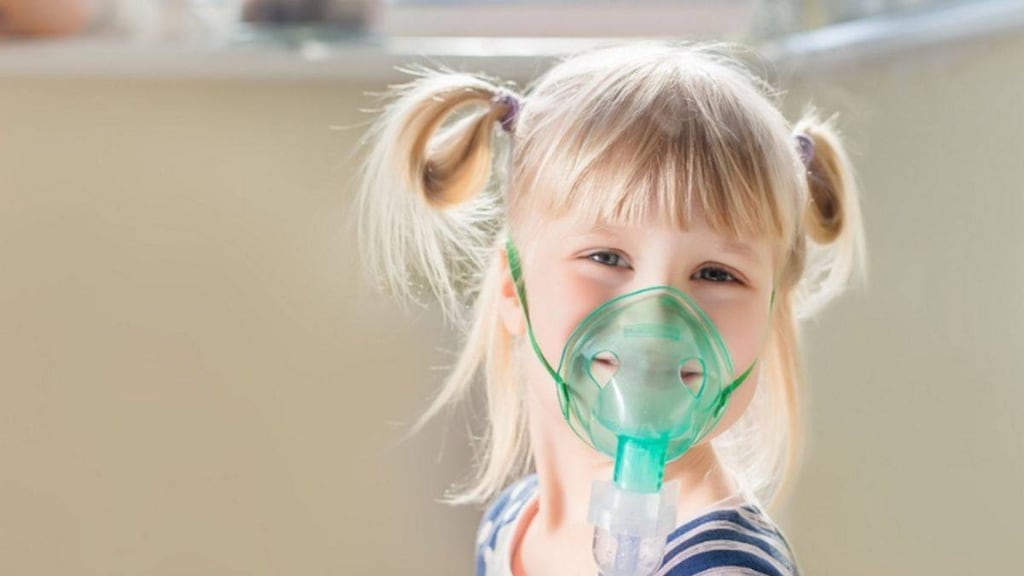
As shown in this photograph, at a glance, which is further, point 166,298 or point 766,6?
point 766,6

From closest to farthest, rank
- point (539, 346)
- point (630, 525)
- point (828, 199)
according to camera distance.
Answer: point (630, 525) → point (539, 346) → point (828, 199)

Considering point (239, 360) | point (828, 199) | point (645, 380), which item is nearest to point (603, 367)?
point (645, 380)

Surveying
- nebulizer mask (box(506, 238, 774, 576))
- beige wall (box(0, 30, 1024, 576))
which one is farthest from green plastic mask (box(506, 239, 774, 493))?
beige wall (box(0, 30, 1024, 576))

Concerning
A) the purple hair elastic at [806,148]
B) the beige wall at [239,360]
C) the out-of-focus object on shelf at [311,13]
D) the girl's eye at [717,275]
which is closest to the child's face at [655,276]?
the girl's eye at [717,275]

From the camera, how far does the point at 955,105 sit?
1.19 meters

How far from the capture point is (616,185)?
80 cm

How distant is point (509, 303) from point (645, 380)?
18cm

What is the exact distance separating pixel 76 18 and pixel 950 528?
99cm

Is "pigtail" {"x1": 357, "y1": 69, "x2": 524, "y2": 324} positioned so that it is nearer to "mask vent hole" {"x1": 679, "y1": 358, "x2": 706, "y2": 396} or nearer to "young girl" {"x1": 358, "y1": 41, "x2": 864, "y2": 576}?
"young girl" {"x1": 358, "y1": 41, "x2": 864, "y2": 576}

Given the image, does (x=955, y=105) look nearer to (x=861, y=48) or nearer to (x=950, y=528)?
(x=861, y=48)

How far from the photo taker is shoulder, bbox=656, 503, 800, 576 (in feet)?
→ 2.61

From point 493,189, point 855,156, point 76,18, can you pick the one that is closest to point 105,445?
point 76,18

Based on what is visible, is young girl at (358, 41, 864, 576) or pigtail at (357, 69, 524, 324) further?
pigtail at (357, 69, 524, 324)

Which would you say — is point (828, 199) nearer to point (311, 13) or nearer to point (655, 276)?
point (655, 276)
